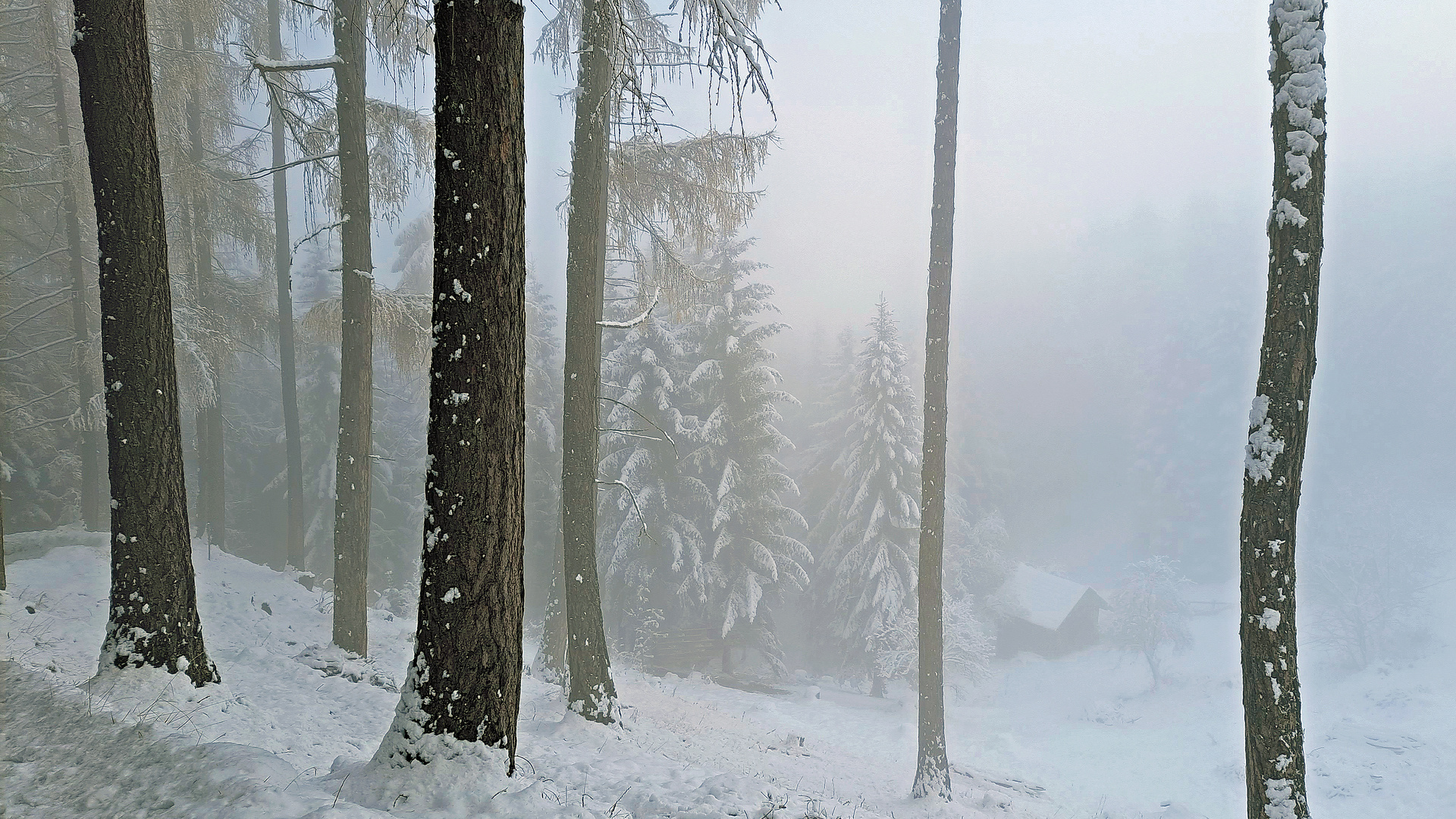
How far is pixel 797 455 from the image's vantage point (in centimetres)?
3425

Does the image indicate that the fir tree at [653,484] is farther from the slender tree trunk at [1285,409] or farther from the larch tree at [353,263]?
the slender tree trunk at [1285,409]

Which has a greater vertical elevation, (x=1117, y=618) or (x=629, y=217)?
(x=629, y=217)

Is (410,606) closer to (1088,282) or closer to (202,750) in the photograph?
(202,750)

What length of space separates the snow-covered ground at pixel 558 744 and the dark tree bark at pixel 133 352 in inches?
14.5

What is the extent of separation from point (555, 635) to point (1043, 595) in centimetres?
2806

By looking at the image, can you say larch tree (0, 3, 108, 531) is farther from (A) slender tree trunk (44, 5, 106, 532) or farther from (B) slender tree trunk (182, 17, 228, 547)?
(B) slender tree trunk (182, 17, 228, 547)

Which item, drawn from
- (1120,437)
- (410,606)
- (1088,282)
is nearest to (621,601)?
(410,606)

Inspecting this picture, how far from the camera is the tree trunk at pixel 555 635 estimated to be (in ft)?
35.1

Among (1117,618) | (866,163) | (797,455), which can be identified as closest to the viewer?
(1117,618)

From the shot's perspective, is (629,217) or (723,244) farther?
Result: (723,244)

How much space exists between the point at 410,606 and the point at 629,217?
49.1 ft

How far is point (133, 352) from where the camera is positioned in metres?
4.69

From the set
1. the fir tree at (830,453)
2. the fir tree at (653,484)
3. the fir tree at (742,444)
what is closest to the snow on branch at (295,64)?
the fir tree at (653,484)

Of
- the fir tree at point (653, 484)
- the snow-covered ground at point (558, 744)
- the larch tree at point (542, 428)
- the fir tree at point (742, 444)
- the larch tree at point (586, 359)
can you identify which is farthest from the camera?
the larch tree at point (542, 428)
